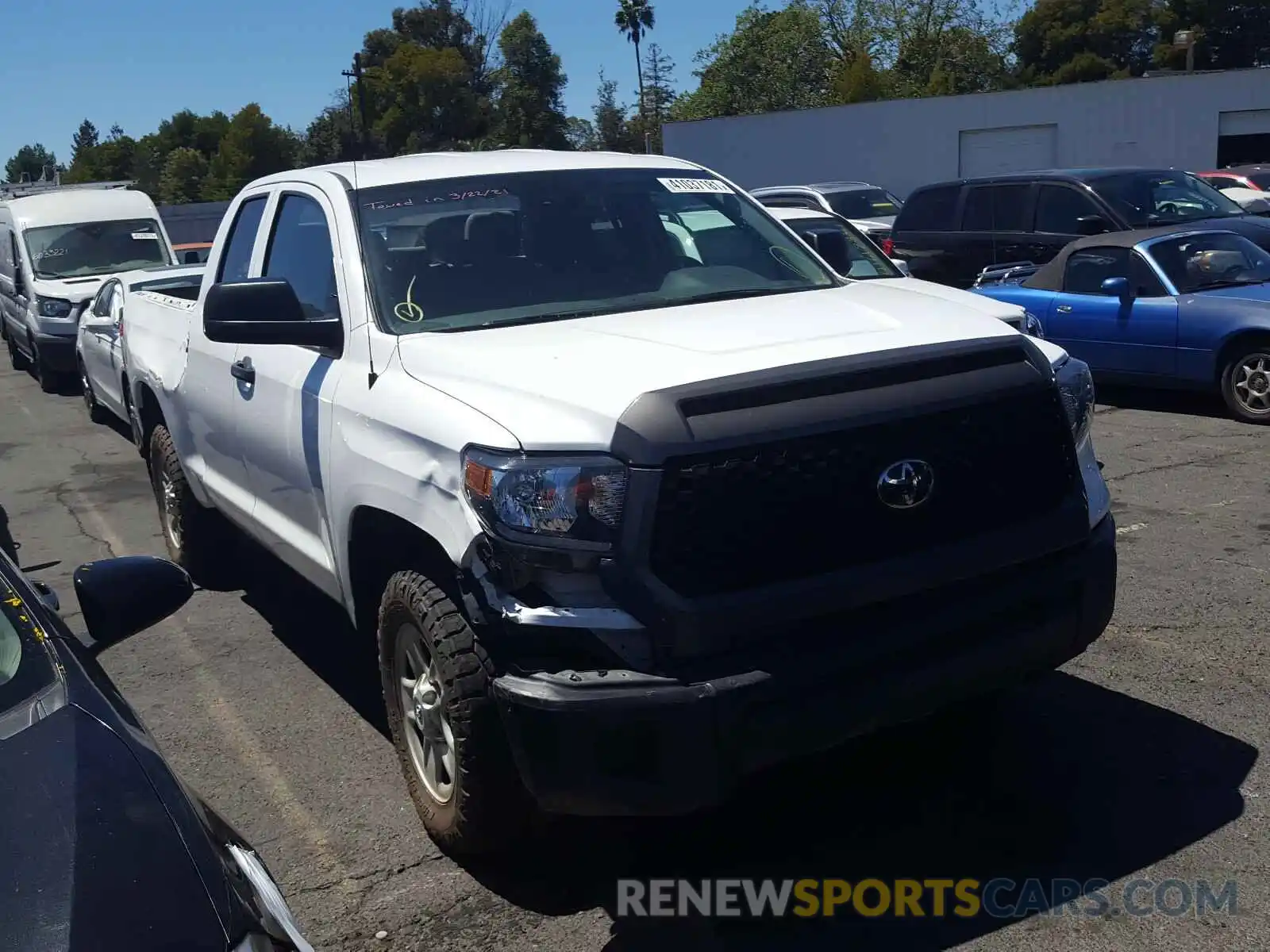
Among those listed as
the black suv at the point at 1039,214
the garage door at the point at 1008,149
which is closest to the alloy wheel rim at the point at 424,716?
the black suv at the point at 1039,214

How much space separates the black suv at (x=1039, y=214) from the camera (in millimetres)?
12609

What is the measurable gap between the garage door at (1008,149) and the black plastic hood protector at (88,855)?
113 ft

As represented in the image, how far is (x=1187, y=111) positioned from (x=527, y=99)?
44.6 metres

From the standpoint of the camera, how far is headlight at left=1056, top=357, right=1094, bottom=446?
12.9ft

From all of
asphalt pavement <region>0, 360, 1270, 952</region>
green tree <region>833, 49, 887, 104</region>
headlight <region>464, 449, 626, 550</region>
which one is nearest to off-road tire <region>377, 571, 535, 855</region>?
asphalt pavement <region>0, 360, 1270, 952</region>

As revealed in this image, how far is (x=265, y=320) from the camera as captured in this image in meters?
4.34

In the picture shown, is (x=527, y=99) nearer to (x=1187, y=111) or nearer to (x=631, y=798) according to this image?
(x=1187, y=111)

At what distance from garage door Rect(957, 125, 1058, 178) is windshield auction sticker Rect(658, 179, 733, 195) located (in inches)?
1226

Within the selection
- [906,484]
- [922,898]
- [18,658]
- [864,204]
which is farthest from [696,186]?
[864,204]

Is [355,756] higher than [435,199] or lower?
lower

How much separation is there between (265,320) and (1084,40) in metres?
68.3

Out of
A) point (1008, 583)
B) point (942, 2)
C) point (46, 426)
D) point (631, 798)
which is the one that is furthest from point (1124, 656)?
point (942, 2)

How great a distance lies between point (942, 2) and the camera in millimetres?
63000

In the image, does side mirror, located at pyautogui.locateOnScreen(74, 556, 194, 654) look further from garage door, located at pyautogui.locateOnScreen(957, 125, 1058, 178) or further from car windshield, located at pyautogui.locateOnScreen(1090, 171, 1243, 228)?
garage door, located at pyautogui.locateOnScreen(957, 125, 1058, 178)
